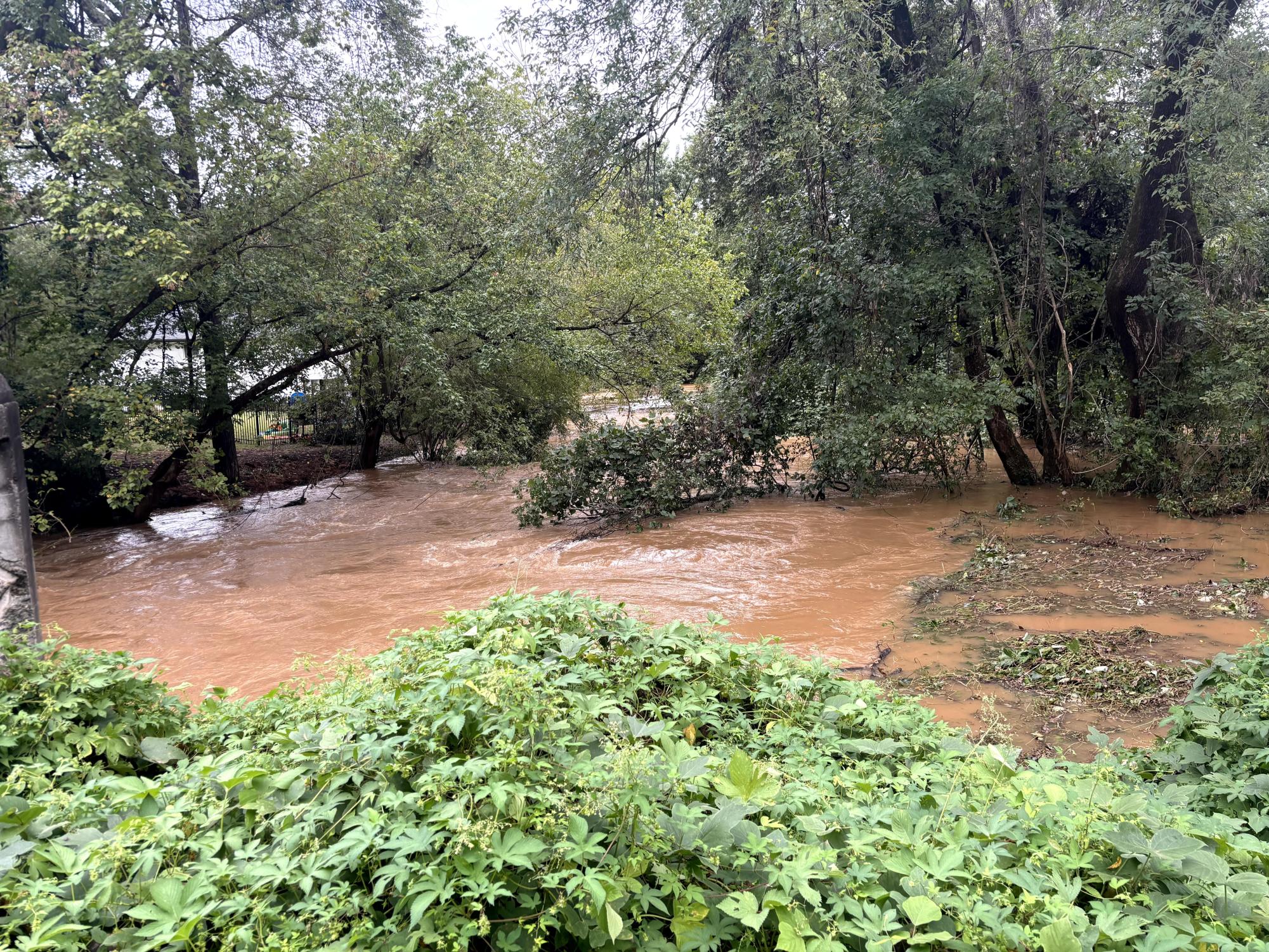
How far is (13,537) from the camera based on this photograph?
4.59 meters

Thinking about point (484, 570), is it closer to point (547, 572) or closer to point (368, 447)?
point (547, 572)

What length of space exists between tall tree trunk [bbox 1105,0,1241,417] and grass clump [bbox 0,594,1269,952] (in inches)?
372

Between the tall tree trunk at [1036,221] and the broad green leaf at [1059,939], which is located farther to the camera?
the tall tree trunk at [1036,221]

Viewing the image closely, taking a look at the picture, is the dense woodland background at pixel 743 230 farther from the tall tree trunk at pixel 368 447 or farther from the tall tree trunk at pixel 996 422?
the tall tree trunk at pixel 368 447

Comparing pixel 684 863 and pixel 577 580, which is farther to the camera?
pixel 577 580

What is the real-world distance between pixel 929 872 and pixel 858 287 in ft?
33.2

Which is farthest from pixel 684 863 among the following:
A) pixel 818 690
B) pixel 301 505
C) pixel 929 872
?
pixel 301 505

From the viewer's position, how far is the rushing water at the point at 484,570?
8.05 meters

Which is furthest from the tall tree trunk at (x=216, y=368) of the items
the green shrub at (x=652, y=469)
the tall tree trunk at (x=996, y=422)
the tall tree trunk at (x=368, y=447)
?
the tall tree trunk at (x=996, y=422)

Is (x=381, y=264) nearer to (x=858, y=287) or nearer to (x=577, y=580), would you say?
(x=577, y=580)

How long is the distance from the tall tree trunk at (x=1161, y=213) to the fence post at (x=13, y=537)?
11.4 meters

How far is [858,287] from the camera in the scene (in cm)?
1117

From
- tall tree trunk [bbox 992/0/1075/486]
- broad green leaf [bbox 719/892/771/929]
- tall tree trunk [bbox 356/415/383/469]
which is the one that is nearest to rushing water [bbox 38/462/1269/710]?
tall tree trunk [bbox 992/0/1075/486]

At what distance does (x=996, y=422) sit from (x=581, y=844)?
40.4ft
